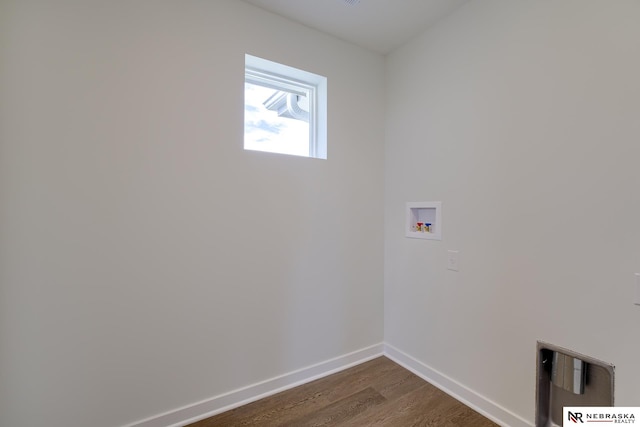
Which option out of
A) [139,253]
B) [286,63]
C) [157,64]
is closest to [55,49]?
[157,64]

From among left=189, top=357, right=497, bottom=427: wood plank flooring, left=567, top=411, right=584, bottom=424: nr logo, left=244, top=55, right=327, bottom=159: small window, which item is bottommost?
left=189, top=357, right=497, bottom=427: wood plank flooring

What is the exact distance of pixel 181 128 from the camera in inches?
67.2

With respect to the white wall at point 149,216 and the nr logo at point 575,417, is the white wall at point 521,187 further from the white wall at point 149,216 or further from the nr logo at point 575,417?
the white wall at point 149,216

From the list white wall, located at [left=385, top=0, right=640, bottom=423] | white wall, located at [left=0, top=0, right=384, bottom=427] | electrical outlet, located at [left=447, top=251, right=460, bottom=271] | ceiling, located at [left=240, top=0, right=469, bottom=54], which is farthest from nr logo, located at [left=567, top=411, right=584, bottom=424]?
ceiling, located at [left=240, top=0, right=469, bottom=54]

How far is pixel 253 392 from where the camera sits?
1934 millimetres

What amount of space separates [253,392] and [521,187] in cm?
217

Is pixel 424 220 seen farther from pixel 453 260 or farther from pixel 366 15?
pixel 366 15


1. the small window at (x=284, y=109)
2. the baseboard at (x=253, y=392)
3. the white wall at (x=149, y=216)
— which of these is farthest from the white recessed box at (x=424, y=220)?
the baseboard at (x=253, y=392)

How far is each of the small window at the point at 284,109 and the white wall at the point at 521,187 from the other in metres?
0.74

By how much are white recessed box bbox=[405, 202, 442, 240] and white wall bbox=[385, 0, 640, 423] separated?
2.4 inches

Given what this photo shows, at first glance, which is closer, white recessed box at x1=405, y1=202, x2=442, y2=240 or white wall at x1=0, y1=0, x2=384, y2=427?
white wall at x1=0, y1=0, x2=384, y2=427

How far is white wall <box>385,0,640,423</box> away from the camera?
1.30m

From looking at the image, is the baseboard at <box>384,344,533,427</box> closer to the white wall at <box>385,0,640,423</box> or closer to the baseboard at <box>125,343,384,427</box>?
the white wall at <box>385,0,640,423</box>

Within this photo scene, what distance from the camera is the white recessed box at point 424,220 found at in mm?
2105
